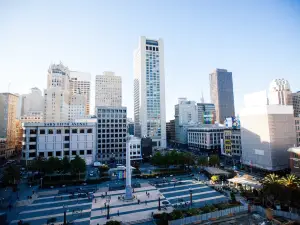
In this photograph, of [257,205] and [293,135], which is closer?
[257,205]

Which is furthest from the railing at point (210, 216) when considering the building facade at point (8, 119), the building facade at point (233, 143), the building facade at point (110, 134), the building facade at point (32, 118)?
the building facade at point (32, 118)

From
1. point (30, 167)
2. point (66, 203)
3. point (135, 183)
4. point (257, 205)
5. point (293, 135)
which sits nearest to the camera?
point (257, 205)

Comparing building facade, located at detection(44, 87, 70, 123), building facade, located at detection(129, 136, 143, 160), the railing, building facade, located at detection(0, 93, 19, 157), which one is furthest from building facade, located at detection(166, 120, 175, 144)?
the railing

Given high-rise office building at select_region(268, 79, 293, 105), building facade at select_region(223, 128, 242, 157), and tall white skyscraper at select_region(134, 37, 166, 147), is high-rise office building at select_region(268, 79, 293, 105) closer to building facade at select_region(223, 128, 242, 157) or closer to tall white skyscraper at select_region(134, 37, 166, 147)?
building facade at select_region(223, 128, 242, 157)

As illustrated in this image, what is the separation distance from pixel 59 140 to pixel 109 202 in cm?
5535

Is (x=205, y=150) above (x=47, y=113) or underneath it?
underneath

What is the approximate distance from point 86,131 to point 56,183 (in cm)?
3550

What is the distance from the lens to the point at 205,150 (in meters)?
120

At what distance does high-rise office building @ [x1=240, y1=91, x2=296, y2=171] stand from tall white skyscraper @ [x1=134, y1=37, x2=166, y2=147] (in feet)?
240

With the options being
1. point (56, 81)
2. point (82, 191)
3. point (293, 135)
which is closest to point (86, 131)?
point (82, 191)

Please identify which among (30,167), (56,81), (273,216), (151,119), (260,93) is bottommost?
(273,216)

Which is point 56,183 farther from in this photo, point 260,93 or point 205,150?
point 260,93

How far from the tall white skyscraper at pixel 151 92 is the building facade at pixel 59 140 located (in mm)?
54165

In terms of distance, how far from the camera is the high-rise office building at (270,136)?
71.0 m
